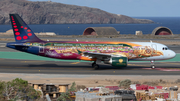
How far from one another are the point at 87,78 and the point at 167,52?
13746 mm

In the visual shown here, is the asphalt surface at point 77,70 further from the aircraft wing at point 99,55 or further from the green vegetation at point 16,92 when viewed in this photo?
the green vegetation at point 16,92

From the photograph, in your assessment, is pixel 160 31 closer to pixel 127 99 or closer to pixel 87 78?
pixel 87 78

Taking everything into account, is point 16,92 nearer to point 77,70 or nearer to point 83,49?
point 77,70

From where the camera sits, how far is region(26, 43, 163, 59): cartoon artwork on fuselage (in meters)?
38.4

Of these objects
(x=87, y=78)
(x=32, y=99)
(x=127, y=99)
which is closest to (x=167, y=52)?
(x=87, y=78)

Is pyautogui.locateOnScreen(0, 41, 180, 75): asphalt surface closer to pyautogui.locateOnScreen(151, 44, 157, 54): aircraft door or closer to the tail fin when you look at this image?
pyautogui.locateOnScreen(151, 44, 157, 54): aircraft door

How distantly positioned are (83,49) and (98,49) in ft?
6.74

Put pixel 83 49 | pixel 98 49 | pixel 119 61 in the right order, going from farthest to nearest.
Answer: pixel 98 49
pixel 83 49
pixel 119 61

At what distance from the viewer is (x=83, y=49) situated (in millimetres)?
38469

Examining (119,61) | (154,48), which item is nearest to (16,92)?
A: (119,61)

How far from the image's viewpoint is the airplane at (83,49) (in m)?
38.3

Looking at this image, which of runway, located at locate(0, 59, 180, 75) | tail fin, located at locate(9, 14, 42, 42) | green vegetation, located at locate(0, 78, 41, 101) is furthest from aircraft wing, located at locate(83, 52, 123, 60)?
green vegetation, located at locate(0, 78, 41, 101)

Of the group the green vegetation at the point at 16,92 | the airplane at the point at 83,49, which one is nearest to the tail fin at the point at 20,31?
the airplane at the point at 83,49

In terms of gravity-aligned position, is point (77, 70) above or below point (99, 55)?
below
